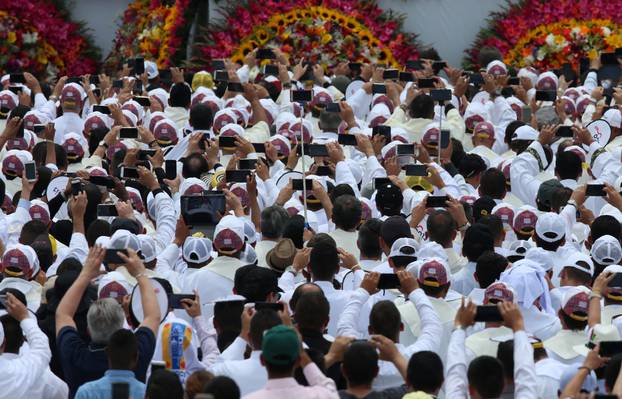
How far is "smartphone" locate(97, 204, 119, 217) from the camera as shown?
13993 millimetres

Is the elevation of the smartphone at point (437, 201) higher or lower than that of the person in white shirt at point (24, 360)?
higher

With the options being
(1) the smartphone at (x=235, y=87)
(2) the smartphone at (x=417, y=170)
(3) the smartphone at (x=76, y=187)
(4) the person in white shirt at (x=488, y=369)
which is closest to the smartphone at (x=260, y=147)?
(3) the smartphone at (x=76, y=187)

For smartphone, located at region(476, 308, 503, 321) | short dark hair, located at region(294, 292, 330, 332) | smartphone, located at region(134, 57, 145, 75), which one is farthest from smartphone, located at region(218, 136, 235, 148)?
smartphone, located at region(476, 308, 503, 321)

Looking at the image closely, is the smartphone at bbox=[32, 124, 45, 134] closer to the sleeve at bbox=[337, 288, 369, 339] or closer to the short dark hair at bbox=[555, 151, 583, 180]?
the short dark hair at bbox=[555, 151, 583, 180]

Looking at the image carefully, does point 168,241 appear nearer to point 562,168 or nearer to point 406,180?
point 406,180

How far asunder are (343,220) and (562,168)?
318cm

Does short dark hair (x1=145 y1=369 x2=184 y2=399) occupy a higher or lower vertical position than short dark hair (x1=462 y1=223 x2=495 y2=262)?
lower

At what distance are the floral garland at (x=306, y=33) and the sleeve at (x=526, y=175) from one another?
29.9 feet

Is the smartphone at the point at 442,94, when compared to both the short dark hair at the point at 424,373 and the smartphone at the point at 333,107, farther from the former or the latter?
the short dark hair at the point at 424,373

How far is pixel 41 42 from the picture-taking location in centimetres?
2686

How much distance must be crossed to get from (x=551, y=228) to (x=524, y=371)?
3.80 metres

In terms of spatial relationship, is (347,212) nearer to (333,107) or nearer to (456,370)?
(456,370)

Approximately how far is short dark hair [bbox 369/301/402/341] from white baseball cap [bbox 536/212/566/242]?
10.6ft

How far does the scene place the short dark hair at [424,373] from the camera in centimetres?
961
